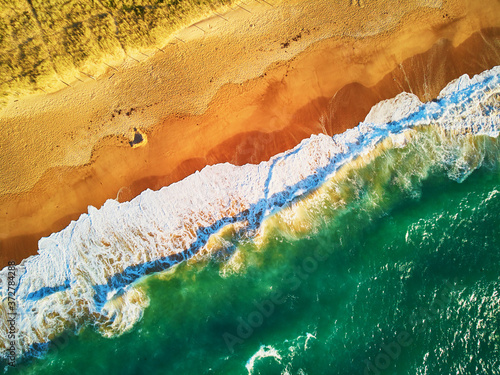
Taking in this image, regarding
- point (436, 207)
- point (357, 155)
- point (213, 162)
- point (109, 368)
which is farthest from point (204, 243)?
point (436, 207)

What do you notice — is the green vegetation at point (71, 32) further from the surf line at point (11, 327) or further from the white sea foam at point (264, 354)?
the white sea foam at point (264, 354)

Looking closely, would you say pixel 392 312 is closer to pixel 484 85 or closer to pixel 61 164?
pixel 484 85

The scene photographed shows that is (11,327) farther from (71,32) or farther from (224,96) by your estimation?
(224,96)

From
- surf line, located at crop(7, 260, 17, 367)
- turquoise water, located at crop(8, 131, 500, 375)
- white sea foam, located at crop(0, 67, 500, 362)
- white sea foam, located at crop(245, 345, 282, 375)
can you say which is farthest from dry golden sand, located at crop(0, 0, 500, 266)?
white sea foam, located at crop(245, 345, 282, 375)

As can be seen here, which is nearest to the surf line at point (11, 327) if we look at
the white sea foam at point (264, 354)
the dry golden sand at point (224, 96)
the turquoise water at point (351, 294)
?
the turquoise water at point (351, 294)

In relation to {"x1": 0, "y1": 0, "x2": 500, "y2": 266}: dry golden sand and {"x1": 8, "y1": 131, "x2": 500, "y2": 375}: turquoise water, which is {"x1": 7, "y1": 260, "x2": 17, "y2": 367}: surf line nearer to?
{"x1": 8, "y1": 131, "x2": 500, "y2": 375}: turquoise water

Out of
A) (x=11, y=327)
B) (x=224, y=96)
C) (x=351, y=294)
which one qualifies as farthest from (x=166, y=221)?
(x=351, y=294)
